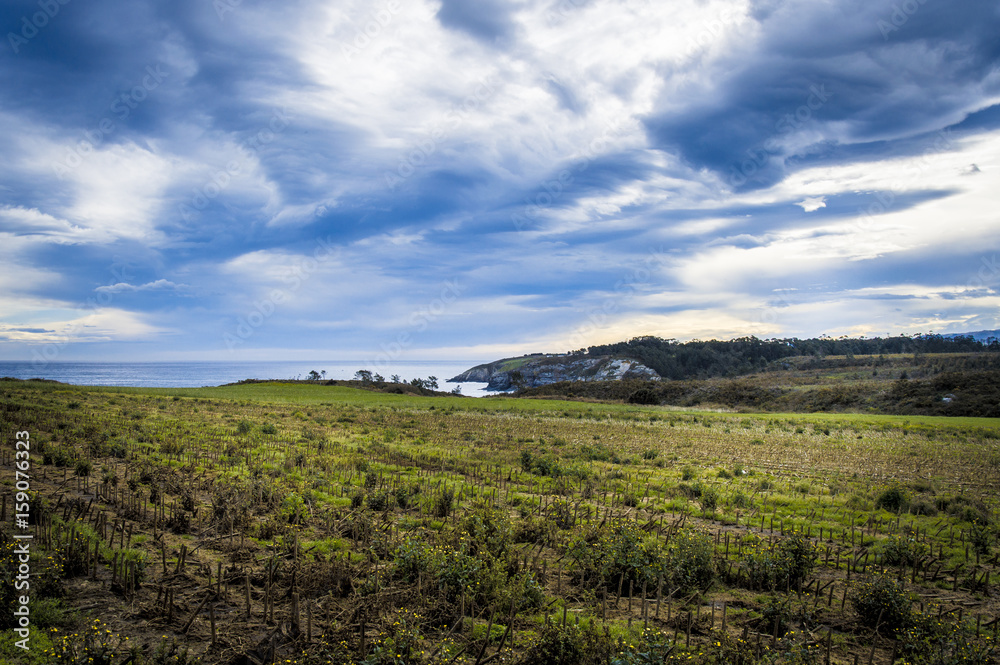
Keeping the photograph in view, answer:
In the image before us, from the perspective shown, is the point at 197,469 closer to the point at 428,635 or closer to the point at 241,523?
the point at 241,523

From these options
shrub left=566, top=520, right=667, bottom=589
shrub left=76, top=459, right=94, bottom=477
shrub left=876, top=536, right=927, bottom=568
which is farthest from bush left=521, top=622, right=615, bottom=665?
shrub left=76, top=459, right=94, bottom=477

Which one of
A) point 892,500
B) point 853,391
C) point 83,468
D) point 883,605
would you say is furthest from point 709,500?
point 853,391

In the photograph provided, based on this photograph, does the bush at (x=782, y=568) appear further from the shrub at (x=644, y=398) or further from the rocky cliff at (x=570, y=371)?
the rocky cliff at (x=570, y=371)

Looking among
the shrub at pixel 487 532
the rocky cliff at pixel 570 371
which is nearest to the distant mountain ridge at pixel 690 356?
the rocky cliff at pixel 570 371

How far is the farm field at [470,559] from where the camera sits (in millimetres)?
6523

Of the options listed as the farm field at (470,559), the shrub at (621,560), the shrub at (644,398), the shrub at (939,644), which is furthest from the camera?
the shrub at (644,398)

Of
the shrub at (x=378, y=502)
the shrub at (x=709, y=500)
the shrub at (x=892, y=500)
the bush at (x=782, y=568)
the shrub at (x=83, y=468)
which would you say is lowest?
the shrub at (x=892, y=500)

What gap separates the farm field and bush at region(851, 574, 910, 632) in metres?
0.03

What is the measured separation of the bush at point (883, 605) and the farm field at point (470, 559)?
0.03 meters

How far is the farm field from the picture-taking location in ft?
21.4

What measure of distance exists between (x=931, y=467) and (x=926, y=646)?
73.4 feet

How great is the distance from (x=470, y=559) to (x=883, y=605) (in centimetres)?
670

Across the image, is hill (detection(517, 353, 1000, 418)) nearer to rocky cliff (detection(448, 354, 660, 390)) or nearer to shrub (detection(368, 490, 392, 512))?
rocky cliff (detection(448, 354, 660, 390))

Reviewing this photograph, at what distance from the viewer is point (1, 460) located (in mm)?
13711
